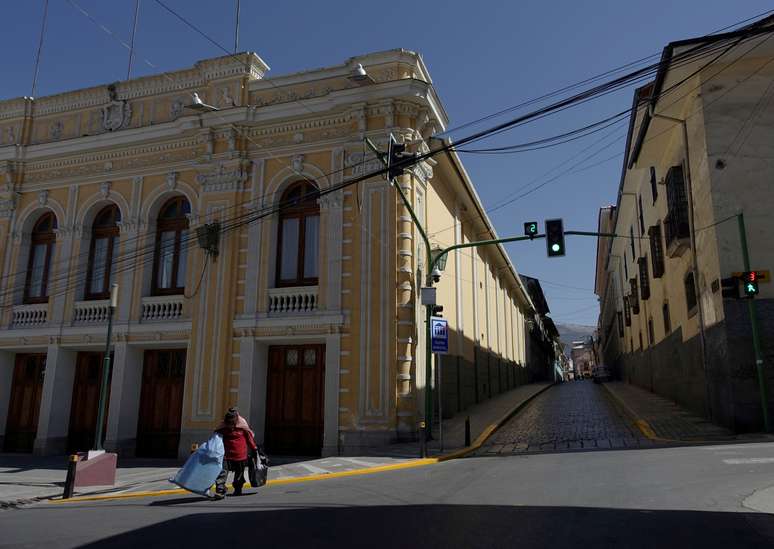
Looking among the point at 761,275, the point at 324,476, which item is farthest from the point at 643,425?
the point at 324,476

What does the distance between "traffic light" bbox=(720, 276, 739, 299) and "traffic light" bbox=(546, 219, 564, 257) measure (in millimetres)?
3652

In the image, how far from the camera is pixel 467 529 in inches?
245

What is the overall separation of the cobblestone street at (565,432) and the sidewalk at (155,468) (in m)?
0.89

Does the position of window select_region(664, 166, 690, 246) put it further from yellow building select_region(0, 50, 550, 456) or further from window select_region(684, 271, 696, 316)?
yellow building select_region(0, 50, 550, 456)

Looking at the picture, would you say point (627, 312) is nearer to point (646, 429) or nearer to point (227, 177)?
point (646, 429)

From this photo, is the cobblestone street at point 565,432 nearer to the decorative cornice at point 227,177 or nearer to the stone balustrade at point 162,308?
the stone balustrade at point 162,308

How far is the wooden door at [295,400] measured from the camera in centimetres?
1645

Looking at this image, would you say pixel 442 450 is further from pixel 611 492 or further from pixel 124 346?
pixel 124 346

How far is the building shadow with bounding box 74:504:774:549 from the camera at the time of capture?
5.57 m

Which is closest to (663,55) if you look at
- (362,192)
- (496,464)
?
(362,192)

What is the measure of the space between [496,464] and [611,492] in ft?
12.3

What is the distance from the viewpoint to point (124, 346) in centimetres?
1802

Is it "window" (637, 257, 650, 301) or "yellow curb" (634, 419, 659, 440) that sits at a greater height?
"window" (637, 257, 650, 301)

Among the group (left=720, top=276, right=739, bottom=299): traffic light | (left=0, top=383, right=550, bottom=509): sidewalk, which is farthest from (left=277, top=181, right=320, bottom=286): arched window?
(left=720, top=276, right=739, bottom=299): traffic light
